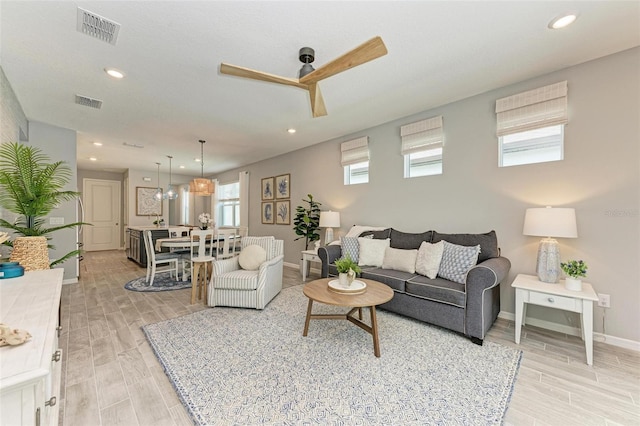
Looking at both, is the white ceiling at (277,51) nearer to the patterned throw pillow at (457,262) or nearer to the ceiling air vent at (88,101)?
the ceiling air vent at (88,101)

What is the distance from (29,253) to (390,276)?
326cm

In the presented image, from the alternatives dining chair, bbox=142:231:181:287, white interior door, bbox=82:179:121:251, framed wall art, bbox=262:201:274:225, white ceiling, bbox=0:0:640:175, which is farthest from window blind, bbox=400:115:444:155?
white interior door, bbox=82:179:121:251

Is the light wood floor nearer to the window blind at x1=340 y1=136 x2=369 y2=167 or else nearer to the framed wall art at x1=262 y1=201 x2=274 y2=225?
the window blind at x1=340 y1=136 x2=369 y2=167

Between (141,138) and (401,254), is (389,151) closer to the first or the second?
(401,254)

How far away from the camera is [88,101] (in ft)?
10.9

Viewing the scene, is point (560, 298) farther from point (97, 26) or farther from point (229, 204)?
point (229, 204)

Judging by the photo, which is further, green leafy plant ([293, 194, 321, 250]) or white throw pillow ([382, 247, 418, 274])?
green leafy plant ([293, 194, 321, 250])

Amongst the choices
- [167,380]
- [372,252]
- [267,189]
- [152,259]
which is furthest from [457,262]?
[267,189]

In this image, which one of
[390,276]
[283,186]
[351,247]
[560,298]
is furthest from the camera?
[283,186]

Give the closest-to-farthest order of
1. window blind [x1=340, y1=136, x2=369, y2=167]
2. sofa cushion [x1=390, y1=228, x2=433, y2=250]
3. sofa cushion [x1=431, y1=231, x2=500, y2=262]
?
1. sofa cushion [x1=431, y1=231, x2=500, y2=262]
2. sofa cushion [x1=390, y1=228, x2=433, y2=250]
3. window blind [x1=340, y1=136, x2=369, y2=167]

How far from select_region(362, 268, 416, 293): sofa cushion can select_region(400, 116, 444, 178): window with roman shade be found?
1.55 meters

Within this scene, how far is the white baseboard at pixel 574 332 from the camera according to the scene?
2363 millimetres

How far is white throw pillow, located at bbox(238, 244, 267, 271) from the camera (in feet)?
11.7

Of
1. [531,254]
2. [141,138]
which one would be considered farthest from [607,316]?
[141,138]
